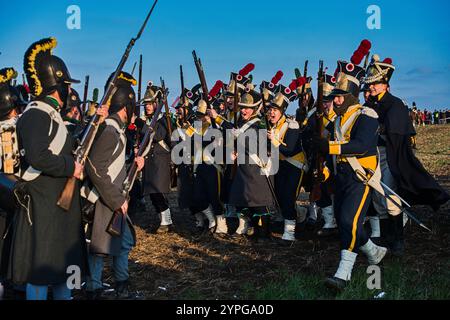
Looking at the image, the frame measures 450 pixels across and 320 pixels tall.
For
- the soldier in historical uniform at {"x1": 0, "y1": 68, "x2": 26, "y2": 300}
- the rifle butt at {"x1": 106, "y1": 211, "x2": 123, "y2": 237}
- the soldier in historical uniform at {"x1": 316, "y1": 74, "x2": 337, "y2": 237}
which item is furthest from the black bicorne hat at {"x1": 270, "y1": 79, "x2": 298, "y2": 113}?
the soldier in historical uniform at {"x1": 0, "y1": 68, "x2": 26, "y2": 300}

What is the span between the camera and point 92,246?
5.14 metres

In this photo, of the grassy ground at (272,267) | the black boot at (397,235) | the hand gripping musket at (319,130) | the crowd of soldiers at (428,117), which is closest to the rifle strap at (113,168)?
the grassy ground at (272,267)

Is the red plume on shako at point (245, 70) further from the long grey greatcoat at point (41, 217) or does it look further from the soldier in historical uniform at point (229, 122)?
the long grey greatcoat at point (41, 217)

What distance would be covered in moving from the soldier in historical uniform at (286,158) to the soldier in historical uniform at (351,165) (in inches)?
75.6

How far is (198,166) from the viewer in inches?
359

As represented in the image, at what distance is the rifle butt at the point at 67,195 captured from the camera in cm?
440

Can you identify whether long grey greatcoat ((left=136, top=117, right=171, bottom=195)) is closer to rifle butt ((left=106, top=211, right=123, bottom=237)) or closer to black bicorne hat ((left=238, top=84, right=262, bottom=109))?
black bicorne hat ((left=238, top=84, right=262, bottom=109))

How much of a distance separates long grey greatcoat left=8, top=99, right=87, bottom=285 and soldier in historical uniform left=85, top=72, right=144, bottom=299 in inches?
24.6

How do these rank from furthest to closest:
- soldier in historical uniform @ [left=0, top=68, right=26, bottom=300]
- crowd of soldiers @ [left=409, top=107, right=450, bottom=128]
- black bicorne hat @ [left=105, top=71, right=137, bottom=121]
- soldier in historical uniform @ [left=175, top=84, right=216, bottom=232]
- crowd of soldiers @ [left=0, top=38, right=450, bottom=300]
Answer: crowd of soldiers @ [left=409, top=107, right=450, bottom=128] → soldier in historical uniform @ [left=175, top=84, right=216, bottom=232] → black bicorne hat @ [left=105, top=71, right=137, bottom=121] → soldier in historical uniform @ [left=0, top=68, right=26, bottom=300] → crowd of soldiers @ [left=0, top=38, right=450, bottom=300]

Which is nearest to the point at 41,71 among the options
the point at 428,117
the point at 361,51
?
the point at 361,51

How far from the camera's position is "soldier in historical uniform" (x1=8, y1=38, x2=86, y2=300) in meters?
4.24

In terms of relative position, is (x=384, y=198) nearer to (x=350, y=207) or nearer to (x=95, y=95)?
(x=350, y=207)

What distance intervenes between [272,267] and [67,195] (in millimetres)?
3187

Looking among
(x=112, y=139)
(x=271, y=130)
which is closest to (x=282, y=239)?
(x=271, y=130)
